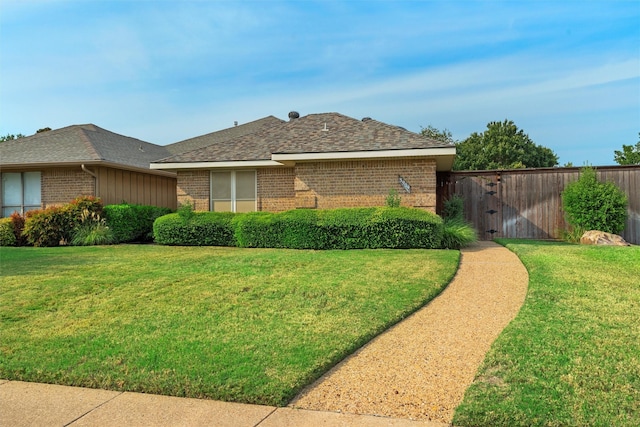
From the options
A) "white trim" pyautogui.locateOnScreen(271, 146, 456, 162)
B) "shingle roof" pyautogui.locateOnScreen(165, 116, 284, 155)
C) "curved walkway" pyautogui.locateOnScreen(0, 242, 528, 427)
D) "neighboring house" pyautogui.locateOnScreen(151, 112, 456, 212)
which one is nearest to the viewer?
"curved walkway" pyautogui.locateOnScreen(0, 242, 528, 427)

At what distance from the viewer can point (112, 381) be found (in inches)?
150

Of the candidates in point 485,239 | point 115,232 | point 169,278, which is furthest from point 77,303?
point 485,239

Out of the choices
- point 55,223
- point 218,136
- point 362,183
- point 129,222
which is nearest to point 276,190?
point 362,183

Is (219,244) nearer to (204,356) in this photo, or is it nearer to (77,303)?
(77,303)

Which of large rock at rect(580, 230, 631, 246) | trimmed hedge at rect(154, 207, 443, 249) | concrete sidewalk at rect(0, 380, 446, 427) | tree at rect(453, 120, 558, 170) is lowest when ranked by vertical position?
concrete sidewalk at rect(0, 380, 446, 427)

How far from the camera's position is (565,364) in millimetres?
3762

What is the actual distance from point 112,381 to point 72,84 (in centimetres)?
1238

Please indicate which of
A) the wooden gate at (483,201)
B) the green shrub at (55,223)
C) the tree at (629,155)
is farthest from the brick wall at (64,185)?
the tree at (629,155)

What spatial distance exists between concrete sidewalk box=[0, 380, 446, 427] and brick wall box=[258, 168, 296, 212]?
1085 cm

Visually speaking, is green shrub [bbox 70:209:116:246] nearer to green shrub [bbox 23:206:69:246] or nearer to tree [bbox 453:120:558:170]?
green shrub [bbox 23:206:69:246]

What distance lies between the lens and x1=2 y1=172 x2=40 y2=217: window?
53.4ft

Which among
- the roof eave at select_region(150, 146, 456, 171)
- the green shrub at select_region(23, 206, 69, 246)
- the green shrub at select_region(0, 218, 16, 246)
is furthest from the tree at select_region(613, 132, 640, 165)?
the green shrub at select_region(0, 218, 16, 246)

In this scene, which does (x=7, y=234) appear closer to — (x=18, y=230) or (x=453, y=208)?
(x=18, y=230)

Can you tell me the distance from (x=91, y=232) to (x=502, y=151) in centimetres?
3814
